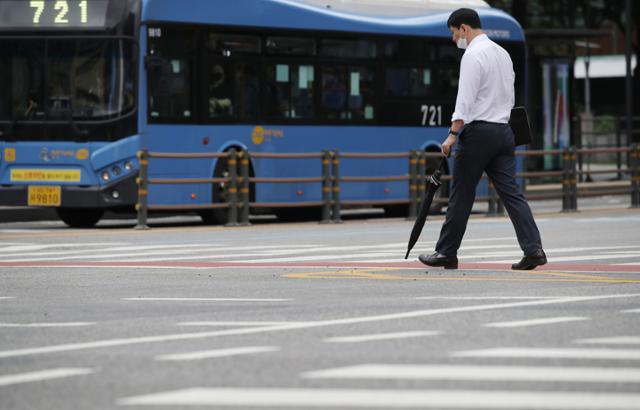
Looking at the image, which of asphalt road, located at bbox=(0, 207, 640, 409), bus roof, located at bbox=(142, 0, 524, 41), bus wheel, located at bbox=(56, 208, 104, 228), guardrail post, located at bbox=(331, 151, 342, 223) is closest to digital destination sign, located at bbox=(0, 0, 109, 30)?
bus roof, located at bbox=(142, 0, 524, 41)

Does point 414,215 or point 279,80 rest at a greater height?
point 279,80

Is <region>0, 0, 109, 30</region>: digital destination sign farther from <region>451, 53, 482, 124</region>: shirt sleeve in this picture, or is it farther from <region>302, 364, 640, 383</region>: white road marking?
<region>302, 364, 640, 383</region>: white road marking

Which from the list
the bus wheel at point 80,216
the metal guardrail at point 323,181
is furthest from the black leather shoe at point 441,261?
the bus wheel at point 80,216

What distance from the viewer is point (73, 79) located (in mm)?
23500

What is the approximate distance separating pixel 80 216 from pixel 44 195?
5.37 feet

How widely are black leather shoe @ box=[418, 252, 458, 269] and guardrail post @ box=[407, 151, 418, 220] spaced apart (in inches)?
460

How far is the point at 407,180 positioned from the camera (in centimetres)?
2639

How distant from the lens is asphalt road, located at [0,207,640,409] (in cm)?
680

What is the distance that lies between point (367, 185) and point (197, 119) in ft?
11.8

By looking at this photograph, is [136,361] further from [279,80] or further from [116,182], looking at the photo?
[279,80]

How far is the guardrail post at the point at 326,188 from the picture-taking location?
2445 centimetres

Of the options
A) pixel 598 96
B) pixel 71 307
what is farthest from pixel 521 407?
pixel 598 96

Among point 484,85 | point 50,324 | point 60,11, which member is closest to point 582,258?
point 484,85

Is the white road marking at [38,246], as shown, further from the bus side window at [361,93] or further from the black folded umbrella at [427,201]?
the bus side window at [361,93]
